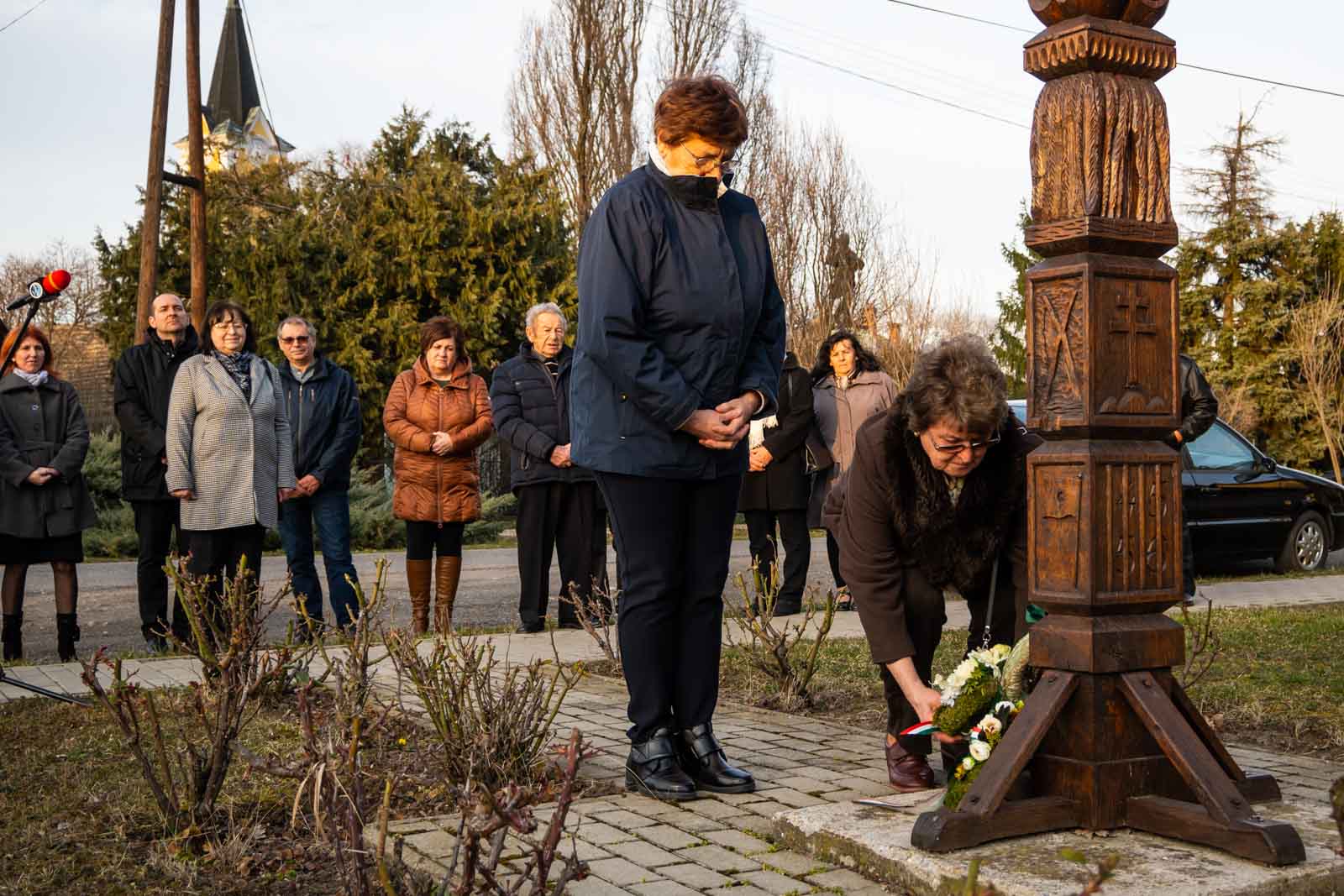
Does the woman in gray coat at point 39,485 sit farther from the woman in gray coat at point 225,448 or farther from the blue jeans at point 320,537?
the blue jeans at point 320,537

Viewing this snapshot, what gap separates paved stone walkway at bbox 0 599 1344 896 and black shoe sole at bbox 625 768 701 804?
0.10ft

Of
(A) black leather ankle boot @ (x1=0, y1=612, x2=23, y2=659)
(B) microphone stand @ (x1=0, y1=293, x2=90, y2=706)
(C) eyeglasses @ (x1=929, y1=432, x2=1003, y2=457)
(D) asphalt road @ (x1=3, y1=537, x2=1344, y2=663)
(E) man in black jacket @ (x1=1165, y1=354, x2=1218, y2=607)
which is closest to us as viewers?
(C) eyeglasses @ (x1=929, y1=432, x2=1003, y2=457)

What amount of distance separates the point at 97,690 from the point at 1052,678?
236 centimetres

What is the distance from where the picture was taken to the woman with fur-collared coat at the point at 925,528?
3998mm

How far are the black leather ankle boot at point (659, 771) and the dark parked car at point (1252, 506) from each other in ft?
25.8

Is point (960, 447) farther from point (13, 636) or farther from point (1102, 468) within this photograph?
point (13, 636)

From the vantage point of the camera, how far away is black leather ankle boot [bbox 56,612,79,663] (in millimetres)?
7684

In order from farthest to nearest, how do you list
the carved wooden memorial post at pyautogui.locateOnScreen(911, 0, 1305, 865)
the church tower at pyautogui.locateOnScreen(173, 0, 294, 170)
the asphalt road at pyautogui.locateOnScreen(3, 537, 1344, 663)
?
the church tower at pyautogui.locateOnScreen(173, 0, 294, 170)
the asphalt road at pyautogui.locateOnScreen(3, 537, 1344, 663)
the carved wooden memorial post at pyautogui.locateOnScreen(911, 0, 1305, 865)

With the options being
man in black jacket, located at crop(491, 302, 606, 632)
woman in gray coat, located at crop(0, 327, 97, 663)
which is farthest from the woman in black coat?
woman in gray coat, located at crop(0, 327, 97, 663)

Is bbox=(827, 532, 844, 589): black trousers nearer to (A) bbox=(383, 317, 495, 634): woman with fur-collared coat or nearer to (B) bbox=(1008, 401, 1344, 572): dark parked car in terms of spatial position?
(A) bbox=(383, 317, 495, 634): woman with fur-collared coat

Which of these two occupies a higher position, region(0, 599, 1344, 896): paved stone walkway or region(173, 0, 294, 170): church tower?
region(173, 0, 294, 170): church tower

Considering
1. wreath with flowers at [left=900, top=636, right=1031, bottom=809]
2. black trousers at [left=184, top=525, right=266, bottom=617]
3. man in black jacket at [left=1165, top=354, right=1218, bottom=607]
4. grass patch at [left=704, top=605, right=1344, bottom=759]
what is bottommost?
grass patch at [left=704, top=605, right=1344, bottom=759]

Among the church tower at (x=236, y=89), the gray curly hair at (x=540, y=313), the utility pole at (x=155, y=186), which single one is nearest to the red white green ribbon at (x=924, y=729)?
the gray curly hair at (x=540, y=313)

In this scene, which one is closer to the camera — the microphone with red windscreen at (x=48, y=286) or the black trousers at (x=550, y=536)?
the microphone with red windscreen at (x=48, y=286)
